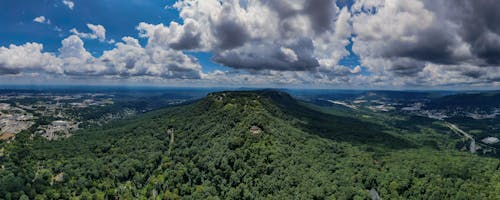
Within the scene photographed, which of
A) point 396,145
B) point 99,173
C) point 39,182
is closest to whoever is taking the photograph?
point 39,182

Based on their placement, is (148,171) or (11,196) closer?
(11,196)

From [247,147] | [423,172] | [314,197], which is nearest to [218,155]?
[247,147]

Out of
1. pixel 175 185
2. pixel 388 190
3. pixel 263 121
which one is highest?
pixel 263 121

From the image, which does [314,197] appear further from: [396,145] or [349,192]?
[396,145]

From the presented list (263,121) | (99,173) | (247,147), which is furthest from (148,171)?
(263,121)

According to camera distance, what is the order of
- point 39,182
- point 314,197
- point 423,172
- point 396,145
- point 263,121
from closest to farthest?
1. point 314,197
2. point 423,172
3. point 39,182
4. point 263,121
5. point 396,145

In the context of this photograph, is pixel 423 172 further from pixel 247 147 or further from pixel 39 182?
pixel 39 182

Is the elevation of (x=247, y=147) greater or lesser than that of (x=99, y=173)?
greater
